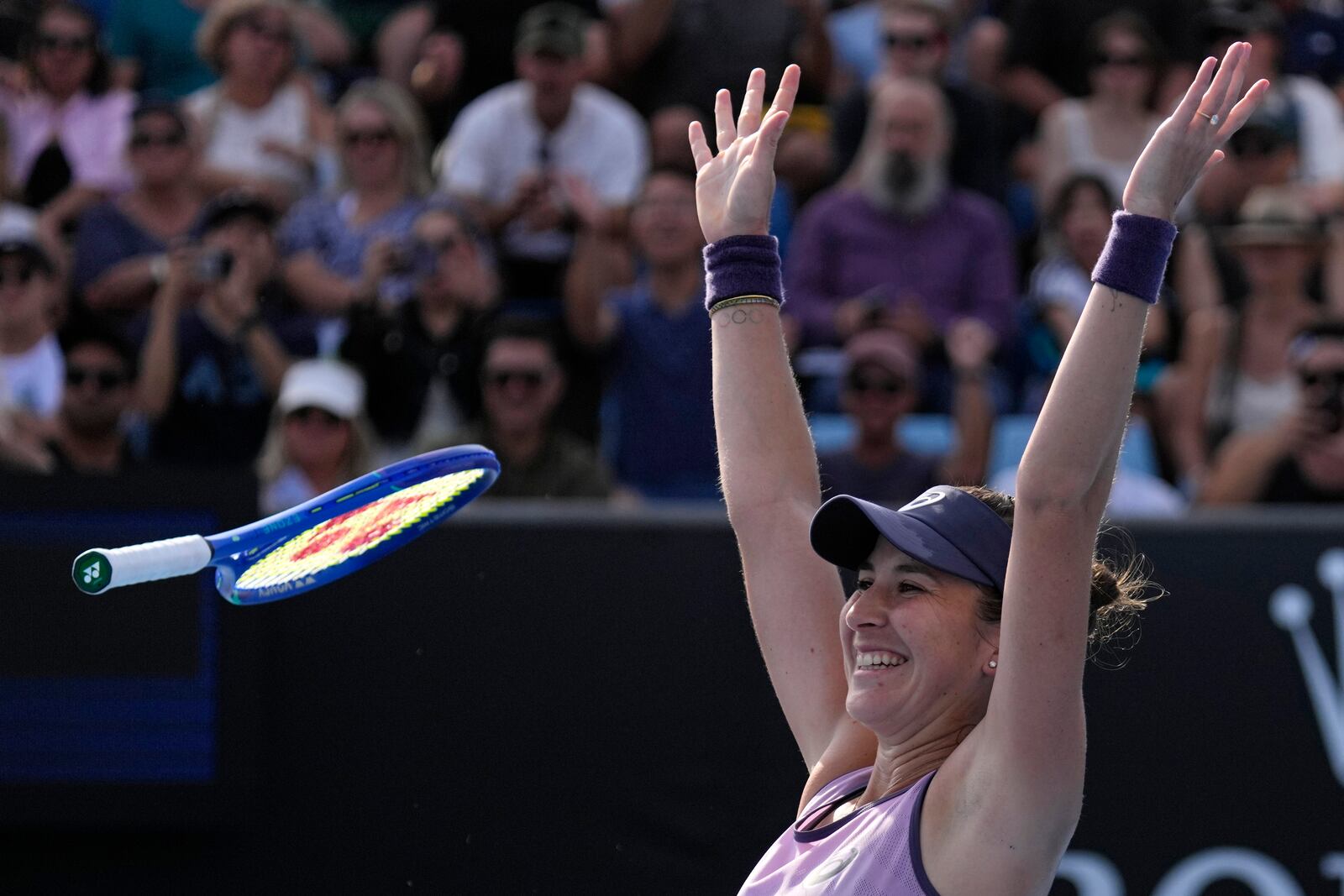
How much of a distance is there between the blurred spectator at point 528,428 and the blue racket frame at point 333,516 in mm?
2985

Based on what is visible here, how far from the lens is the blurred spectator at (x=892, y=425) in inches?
247

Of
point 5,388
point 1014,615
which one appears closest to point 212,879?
point 5,388

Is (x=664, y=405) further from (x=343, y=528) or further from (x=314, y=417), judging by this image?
(x=343, y=528)

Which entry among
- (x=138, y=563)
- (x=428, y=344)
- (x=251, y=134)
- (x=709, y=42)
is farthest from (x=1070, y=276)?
(x=138, y=563)

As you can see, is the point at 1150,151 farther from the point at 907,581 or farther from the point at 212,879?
the point at 212,879

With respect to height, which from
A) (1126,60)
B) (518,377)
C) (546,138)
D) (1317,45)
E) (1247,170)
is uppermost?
(1317,45)

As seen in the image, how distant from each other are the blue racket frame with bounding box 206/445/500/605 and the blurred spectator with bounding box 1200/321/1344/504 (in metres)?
3.81

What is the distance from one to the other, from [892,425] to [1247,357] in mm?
1673

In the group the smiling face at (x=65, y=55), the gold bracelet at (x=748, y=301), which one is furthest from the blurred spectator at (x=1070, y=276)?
the gold bracelet at (x=748, y=301)

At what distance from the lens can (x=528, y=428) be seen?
250 inches

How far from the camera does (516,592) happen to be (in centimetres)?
529

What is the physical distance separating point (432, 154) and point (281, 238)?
132 cm

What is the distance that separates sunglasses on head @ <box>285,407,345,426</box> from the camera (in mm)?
6391

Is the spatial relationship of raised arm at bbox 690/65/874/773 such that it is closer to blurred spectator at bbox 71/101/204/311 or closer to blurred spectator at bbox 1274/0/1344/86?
blurred spectator at bbox 71/101/204/311
